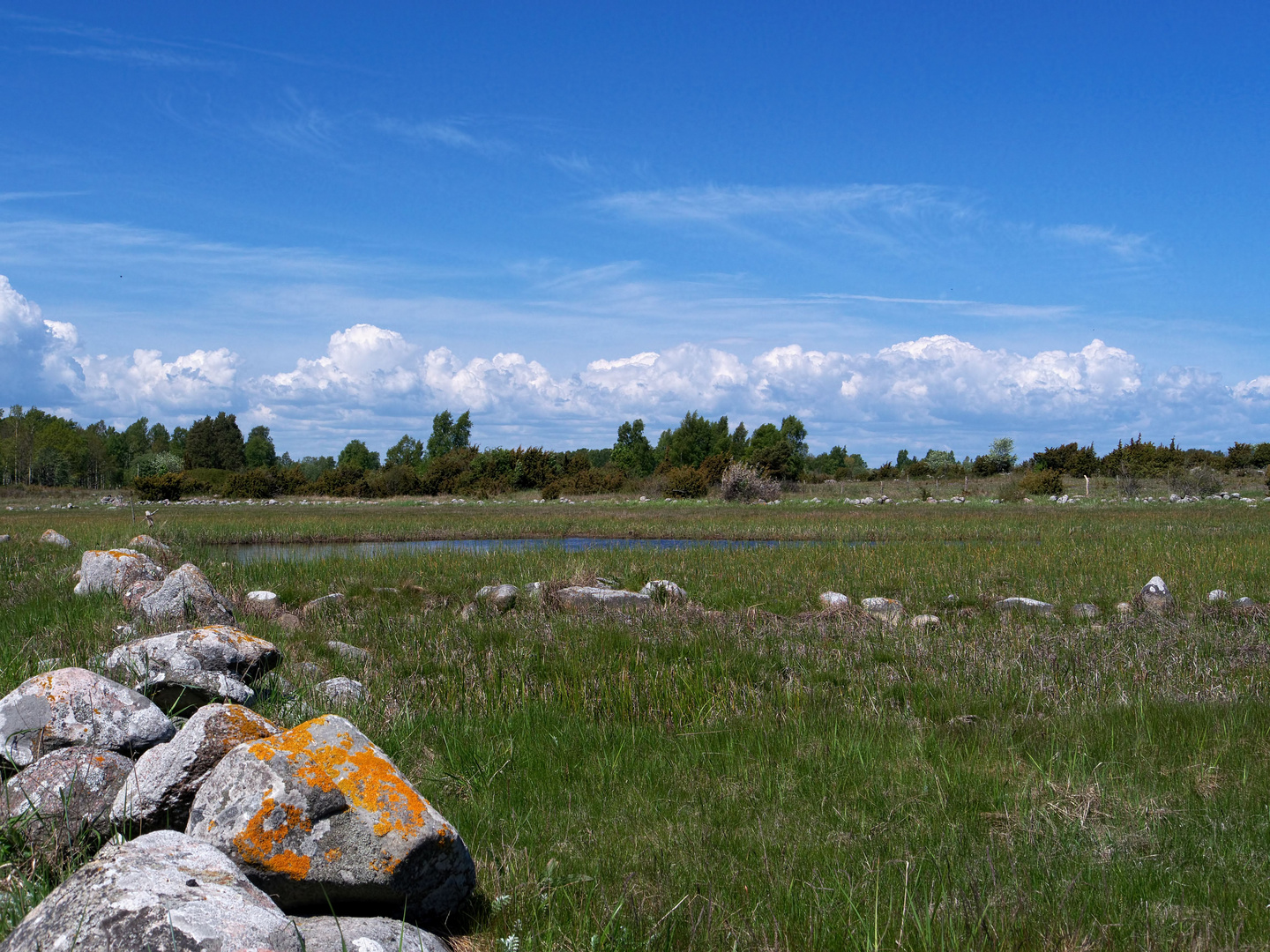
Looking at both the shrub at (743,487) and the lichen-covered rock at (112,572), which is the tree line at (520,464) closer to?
the shrub at (743,487)

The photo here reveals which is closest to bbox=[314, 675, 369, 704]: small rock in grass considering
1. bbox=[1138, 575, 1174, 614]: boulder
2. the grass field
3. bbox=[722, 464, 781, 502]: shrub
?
the grass field

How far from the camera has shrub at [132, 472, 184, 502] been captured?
206ft

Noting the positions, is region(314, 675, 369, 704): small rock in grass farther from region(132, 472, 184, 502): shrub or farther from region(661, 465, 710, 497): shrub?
region(132, 472, 184, 502): shrub

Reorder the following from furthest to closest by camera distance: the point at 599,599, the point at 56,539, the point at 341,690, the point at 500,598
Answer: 1. the point at 56,539
2. the point at 500,598
3. the point at 599,599
4. the point at 341,690

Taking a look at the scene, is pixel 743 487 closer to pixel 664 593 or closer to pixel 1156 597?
pixel 1156 597

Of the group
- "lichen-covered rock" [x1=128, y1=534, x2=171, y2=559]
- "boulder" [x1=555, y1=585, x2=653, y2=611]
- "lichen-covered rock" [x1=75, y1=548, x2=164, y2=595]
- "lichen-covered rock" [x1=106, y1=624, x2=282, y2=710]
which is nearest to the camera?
"lichen-covered rock" [x1=106, y1=624, x2=282, y2=710]

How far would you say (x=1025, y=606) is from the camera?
38.7 feet

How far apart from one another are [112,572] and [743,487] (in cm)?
Result: 4001

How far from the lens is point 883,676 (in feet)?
25.2

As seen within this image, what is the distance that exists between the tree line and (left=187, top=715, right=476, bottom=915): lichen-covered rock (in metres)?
53.4

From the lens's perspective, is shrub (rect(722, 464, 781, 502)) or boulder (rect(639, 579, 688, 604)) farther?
shrub (rect(722, 464, 781, 502))

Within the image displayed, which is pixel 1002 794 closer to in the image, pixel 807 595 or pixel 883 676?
pixel 883 676

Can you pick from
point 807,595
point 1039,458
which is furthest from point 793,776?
point 1039,458

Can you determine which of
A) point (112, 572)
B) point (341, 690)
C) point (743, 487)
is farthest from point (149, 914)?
point (743, 487)
